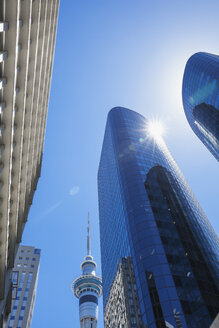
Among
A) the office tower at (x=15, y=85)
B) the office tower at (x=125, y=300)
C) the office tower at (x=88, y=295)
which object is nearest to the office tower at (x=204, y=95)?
the office tower at (x=125, y=300)

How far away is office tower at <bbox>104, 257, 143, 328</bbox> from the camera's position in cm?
4969

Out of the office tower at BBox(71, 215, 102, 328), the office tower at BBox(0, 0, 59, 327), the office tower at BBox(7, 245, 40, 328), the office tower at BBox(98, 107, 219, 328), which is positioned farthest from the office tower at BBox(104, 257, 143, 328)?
the office tower at BBox(71, 215, 102, 328)

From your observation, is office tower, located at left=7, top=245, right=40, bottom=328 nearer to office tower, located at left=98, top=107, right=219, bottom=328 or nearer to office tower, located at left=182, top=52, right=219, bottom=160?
office tower, located at left=98, top=107, right=219, bottom=328

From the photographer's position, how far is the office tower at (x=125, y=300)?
49688mm

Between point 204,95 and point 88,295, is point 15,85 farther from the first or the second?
point 88,295

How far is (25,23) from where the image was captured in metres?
17.8

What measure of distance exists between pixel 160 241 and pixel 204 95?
251 feet

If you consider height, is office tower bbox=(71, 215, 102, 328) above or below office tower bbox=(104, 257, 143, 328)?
above

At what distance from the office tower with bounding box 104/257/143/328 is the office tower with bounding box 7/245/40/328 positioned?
41.9 meters

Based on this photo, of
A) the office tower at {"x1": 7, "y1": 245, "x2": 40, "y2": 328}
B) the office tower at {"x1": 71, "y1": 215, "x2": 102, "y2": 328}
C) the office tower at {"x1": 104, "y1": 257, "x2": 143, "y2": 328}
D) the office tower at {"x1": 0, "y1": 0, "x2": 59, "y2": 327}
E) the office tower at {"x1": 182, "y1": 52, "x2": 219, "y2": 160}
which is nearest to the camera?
the office tower at {"x1": 0, "y1": 0, "x2": 59, "y2": 327}

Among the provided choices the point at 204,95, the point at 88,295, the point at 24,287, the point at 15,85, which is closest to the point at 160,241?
the point at 15,85

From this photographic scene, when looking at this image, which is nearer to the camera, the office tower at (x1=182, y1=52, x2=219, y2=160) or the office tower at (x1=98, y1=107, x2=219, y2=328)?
the office tower at (x1=98, y1=107, x2=219, y2=328)

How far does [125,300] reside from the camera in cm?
5419

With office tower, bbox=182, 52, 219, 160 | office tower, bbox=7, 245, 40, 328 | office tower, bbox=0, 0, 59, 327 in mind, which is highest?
office tower, bbox=182, 52, 219, 160
